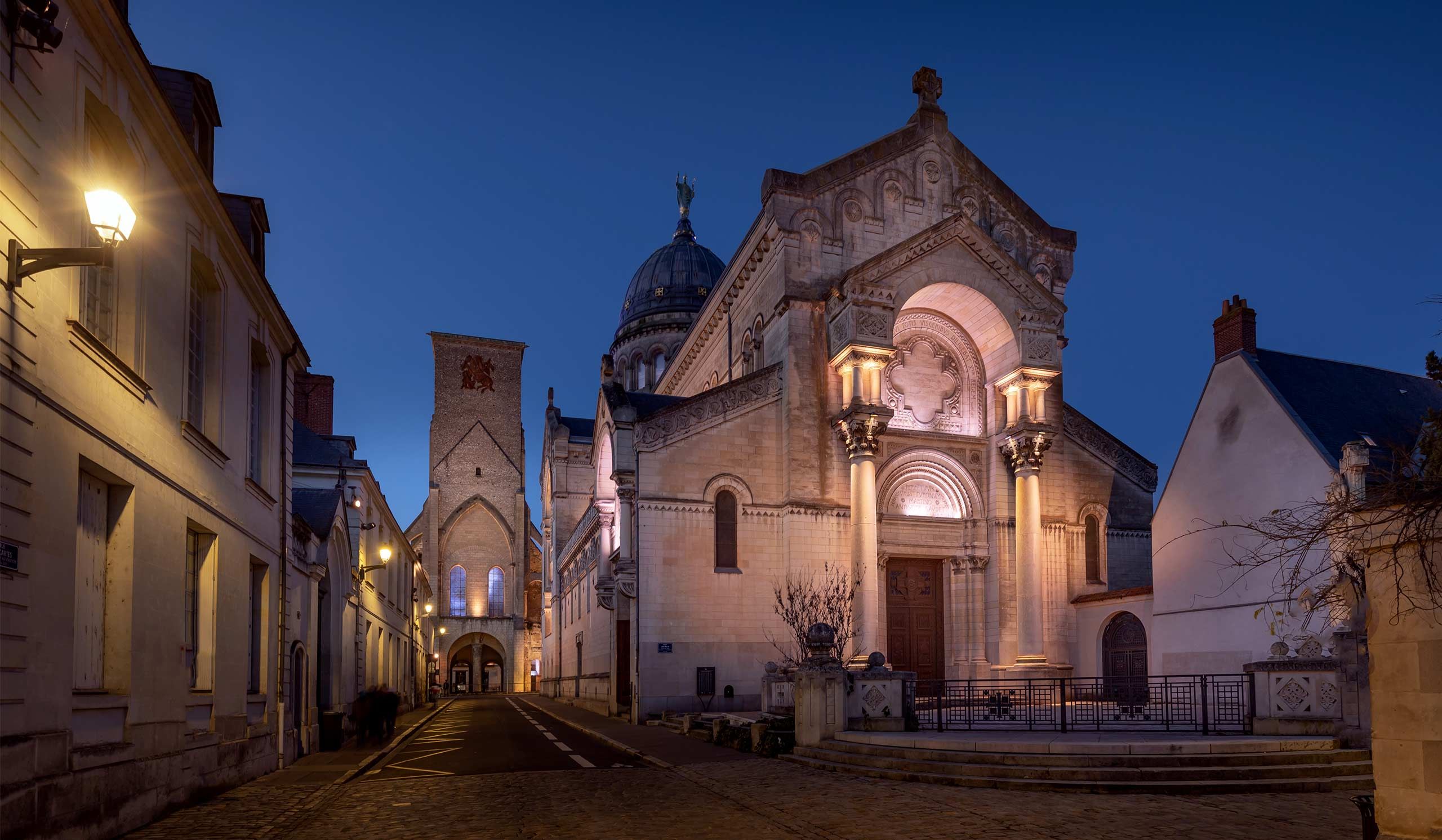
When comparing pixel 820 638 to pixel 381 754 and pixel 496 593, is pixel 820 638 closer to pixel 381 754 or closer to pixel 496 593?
pixel 381 754

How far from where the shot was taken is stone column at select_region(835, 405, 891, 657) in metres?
28.2

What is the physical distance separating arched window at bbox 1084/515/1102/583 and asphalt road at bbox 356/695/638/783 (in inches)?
646

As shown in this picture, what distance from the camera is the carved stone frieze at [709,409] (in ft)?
91.9

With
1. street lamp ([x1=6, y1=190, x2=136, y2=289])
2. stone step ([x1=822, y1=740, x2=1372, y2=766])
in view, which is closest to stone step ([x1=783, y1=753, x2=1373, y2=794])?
stone step ([x1=822, y1=740, x2=1372, y2=766])

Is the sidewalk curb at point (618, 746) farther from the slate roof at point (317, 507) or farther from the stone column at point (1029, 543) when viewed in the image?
the stone column at point (1029, 543)

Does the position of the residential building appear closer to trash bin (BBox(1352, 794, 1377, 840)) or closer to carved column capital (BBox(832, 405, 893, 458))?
trash bin (BBox(1352, 794, 1377, 840))

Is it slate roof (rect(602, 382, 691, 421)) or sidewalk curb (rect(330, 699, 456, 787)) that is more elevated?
slate roof (rect(602, 382, 691, 421))

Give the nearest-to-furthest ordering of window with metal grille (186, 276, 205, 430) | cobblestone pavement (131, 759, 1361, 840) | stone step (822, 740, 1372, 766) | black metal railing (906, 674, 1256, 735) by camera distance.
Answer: cobblestone pavement (131, 759, 1361, 840) → window with metal grille (186, 276, 205, 430) → stone step (822, 740, 1372, 766) → black metal railing (906, 674, 1256, 735)

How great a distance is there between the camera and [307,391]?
113 ft

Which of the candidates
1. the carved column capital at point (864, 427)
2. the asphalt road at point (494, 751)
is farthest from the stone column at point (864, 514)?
the asphalt road at point (494, 751)

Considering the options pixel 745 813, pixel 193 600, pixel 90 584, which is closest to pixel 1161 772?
pixel 745 813

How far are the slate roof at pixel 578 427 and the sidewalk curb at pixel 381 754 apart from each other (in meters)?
23.8

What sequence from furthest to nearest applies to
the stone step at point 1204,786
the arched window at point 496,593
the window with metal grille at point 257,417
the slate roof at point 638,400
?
the arched window at point 496,593 → the slate roof at point 638,400 → the window with metal grille at point 257,417 → the stone step at point 1204,786

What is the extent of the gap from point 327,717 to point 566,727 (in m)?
8.42
